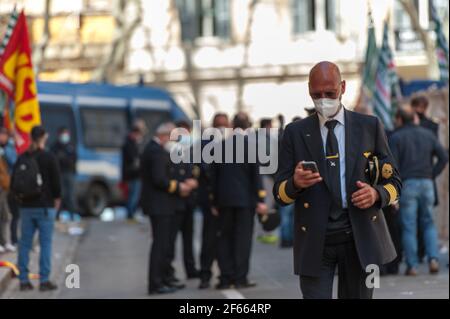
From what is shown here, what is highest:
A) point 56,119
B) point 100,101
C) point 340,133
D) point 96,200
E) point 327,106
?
point 327,106

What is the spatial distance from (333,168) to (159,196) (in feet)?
21.8

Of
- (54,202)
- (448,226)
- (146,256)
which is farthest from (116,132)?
(54,202)

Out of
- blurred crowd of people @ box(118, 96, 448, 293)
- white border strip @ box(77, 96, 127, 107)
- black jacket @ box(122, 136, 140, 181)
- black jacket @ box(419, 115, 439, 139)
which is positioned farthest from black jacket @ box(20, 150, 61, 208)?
white border strip @ box(77, 96, 127, 107)

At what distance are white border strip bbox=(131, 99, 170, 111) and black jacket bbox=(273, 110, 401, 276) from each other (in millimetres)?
23544

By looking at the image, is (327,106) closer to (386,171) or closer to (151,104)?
(386,171)

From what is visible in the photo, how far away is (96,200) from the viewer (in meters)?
29.4

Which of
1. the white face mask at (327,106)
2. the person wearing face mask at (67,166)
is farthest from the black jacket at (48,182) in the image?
the person wearing face mask at (67,166)

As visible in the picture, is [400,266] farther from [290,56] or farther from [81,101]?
[290,56]

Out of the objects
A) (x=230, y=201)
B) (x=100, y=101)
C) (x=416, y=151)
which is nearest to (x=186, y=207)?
(x=230, y=201)

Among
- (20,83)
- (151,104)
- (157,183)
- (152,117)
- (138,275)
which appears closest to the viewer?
(157,183)

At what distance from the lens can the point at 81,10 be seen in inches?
1823

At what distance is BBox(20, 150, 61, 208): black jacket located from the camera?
13961 mm

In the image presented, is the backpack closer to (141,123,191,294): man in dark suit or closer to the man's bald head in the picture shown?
(141,123,191,294): man in dark suit

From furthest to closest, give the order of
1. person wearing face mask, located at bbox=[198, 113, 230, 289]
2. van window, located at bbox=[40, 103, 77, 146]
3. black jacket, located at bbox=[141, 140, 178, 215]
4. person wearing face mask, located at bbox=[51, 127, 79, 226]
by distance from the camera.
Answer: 1. van window, located at bbox=[40, 103, 77, 146]
2. person wearing face mask, located at bbox=[51, 127, 79, 226]
3. person wearing face mask, located at bbox=[198, 113, 230, 289]
4. black jacket, located at bbox=[141, 140, 178, 215]
